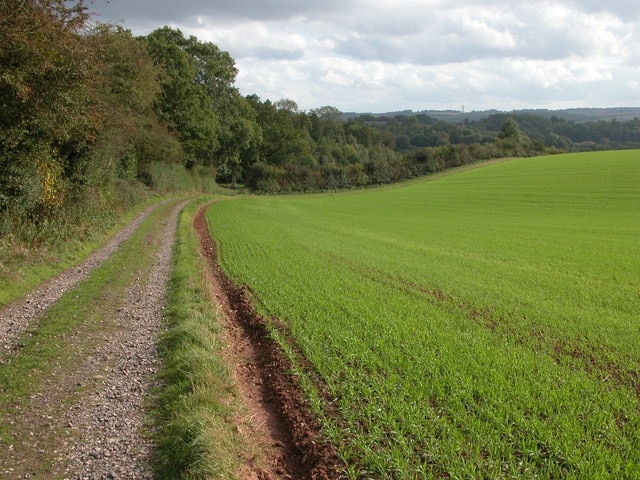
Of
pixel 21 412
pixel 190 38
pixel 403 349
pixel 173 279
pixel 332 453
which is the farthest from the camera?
pixel 190 38

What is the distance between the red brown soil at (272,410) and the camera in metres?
5.33

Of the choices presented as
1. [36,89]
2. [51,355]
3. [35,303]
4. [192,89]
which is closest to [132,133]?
[36,89]

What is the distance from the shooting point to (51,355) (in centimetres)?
786

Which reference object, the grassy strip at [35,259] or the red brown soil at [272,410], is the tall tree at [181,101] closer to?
the grassy strip at [35,259]

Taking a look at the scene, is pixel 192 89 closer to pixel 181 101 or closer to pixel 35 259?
pixel 181 101

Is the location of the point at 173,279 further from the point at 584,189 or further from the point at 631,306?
the point at 584,189

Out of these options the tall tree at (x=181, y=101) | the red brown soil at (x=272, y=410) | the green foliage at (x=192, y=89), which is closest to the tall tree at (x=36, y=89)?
the red brown soil at (x=272, y=410)

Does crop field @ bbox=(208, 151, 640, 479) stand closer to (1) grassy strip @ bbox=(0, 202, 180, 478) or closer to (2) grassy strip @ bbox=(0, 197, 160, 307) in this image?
(1) grassy strip @ bbox=(0, 202, 180, 478)

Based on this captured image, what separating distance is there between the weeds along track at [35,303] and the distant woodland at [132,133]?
2320mm

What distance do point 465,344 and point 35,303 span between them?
9.79m

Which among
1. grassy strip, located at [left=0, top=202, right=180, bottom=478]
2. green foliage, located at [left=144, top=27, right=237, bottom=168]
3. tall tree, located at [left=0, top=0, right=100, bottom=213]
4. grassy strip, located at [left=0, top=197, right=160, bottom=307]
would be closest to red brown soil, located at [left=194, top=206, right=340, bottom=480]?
grassy strip, located at [left=0, top=202, right=180, bottom=478]

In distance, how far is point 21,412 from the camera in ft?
19.6

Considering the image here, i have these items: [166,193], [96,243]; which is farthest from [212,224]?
[166,193]

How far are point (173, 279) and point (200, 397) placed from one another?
8.38 metres
